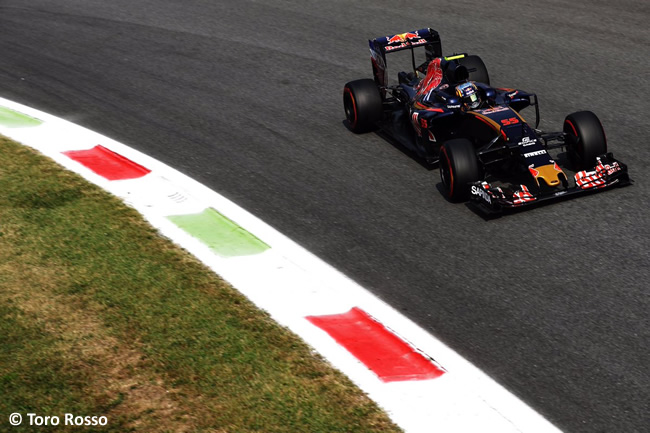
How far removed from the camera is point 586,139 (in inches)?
283

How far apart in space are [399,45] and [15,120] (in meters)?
4.62

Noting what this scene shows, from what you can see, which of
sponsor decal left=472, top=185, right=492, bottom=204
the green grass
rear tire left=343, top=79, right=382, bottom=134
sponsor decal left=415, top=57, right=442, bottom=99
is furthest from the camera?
rear tire left=343, top=79, right=382, bottom=134

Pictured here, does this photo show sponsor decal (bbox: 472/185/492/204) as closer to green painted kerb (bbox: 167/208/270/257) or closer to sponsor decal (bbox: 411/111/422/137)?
sponsor decal (bbox: 411/111/422/137)

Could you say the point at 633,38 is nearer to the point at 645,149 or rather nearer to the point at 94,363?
the point at 645,149

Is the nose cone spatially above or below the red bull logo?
below

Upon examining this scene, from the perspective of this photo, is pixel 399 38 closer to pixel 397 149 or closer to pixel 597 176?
pixel 397 149

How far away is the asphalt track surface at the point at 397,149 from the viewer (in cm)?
516

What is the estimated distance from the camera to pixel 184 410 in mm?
4328

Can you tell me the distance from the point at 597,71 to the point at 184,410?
26.0 ft

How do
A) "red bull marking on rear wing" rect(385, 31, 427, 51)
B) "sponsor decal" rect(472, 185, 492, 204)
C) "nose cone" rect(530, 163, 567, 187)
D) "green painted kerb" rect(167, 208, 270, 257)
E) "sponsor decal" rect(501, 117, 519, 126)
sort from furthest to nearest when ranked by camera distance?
"red bull marking on rear wing" rect(385, 31, 427, 51) < "sponsor decal" rect(501, 117, 519, 126) < "nose cone" rect(530, 163, 567, 187) < "sponsor decal" rect(472, 185, 492, 204) < "green painted kerb" rect(167, 208, 270, 257)

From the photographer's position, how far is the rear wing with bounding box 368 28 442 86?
8.88 metres

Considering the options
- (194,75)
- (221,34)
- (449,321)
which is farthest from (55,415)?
(221,34)

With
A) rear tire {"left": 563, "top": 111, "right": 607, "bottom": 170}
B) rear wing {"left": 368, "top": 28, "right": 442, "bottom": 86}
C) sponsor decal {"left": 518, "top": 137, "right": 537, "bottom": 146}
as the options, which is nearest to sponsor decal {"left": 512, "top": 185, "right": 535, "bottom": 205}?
sponsor decal {"left": 518, "top": 137, "right": 537, "bottom": 146}

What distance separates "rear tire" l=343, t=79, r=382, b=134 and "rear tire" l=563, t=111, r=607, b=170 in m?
2.22
